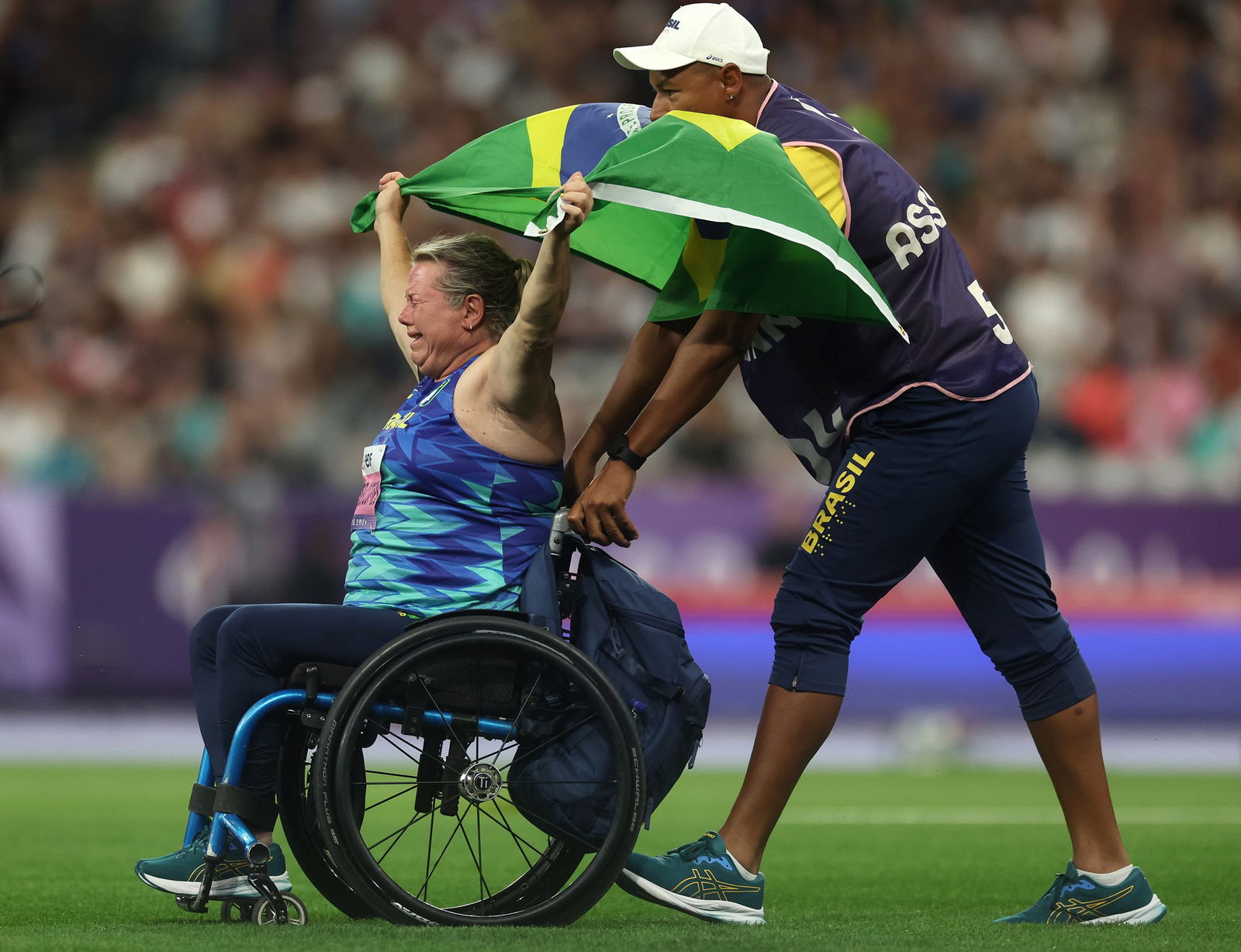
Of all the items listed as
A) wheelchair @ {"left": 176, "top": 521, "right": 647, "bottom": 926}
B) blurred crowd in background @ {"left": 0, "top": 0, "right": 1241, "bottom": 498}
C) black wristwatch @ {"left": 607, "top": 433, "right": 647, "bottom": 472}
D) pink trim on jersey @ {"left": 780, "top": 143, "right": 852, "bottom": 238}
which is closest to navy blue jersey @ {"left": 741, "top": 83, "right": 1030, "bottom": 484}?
pink trim on jersey @ {"left": 780, "top": 143, "right": 852, "bottom": 238}

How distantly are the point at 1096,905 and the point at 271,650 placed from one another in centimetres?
199

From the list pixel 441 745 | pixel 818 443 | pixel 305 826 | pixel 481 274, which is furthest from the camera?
pixel 818 443

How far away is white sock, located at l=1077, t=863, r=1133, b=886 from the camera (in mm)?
4191

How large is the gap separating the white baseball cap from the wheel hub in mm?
1585

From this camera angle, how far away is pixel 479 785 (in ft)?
12.3

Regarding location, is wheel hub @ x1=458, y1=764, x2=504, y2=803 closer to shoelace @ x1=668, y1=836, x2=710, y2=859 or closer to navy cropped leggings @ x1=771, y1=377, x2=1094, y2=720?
shoelace @ x1=668, y1=836, x2=710, y2=859

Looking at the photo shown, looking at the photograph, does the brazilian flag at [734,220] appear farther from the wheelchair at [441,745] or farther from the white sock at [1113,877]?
the white sock at [1113,877]

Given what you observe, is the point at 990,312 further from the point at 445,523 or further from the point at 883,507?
the point at 445,523

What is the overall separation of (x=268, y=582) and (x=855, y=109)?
6031 mm

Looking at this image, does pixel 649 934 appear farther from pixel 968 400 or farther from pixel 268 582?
pixel 268 582

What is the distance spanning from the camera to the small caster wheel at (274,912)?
3820mm

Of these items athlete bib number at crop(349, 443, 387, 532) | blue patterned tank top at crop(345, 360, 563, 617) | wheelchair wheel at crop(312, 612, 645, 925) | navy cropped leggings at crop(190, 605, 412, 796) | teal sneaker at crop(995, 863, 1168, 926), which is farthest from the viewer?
teal sneaker at crop(995, 863, 1168, 926)

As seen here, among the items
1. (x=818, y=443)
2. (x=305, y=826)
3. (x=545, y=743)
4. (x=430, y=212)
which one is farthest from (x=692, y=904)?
(x=430, y=212)

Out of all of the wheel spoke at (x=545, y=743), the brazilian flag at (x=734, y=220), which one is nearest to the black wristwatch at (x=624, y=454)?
the brazilian flag at (x=734, y=220)
